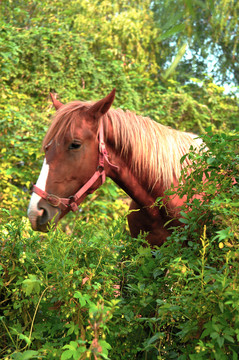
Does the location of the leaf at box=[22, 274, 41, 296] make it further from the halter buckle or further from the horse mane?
the horse mane

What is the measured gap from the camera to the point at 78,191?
305 centimetres

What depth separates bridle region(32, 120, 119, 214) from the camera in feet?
9.47

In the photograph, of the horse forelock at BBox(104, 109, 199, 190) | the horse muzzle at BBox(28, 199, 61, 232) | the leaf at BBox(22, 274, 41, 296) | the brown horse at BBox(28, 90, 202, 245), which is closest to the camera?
the leaf at BBox(22, 274, 41, 296)

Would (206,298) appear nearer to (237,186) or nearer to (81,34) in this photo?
(237,186)

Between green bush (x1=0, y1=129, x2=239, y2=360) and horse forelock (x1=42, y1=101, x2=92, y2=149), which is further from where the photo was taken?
horse forelock (x1=42, y1=101, x2=92, y2=149)

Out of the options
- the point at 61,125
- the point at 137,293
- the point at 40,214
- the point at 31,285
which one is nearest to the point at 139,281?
the point at 137,293

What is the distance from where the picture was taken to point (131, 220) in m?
3.43

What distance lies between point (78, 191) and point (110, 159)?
348mm

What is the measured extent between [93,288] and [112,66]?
7.26 meters

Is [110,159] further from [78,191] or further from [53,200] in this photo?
[53,200]

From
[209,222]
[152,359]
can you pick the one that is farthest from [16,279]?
[209,222]

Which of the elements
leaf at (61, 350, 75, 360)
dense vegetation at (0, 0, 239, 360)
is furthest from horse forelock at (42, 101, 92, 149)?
leaf at (61, 350, 75, 360)

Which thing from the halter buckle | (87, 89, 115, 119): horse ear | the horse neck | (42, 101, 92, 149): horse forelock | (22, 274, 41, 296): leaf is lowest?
the halter buckle

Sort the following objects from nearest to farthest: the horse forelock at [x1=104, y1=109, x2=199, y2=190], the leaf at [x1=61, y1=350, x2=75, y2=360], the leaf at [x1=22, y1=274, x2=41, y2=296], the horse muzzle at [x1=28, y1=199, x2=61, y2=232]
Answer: the leaf at [x1=61, y1=350, x2=75, y2=360]
the leaf at [x1=22, y1=274, x2=41, y2=296]
the horse muzzle at [x1=28, y1=199, x2=61, y2=232]
the horse forelock at [x1=104, y1=109, x2=199, y2=190]
